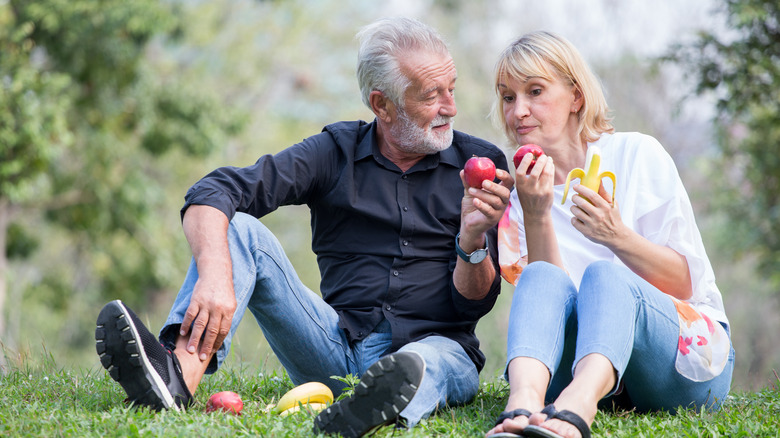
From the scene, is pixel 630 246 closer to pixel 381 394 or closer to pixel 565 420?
pixel 565 420

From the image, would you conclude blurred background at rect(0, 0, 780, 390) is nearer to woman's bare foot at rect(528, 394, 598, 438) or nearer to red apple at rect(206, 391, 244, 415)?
red apple at rect(206, 391, 244, 415)

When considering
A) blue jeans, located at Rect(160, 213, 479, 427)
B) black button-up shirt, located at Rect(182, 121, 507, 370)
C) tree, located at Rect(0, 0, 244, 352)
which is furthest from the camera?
tree, located at Rect(0, 0, 244, 352)

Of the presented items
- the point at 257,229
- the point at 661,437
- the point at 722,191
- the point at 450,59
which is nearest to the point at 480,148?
the point at 450,59

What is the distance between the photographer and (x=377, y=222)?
323 cm

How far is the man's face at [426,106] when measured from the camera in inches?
128

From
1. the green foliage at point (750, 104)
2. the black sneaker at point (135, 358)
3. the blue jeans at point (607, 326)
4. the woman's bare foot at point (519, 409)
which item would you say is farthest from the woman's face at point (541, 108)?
the green foliage at point (750, 104)

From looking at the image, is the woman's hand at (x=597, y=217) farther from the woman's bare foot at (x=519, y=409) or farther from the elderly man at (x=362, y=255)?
the woman's bare foot at (x=519, y=409)

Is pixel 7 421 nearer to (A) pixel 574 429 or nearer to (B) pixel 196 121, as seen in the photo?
(A) pixel 574 429

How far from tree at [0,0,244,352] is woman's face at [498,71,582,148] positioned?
6.66 meters

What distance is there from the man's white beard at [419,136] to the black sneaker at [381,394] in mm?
1256

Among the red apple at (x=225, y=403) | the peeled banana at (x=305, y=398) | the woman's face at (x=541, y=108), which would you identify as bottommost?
the red apple at (x=225, y=403)

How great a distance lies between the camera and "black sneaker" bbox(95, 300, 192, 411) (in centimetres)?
237

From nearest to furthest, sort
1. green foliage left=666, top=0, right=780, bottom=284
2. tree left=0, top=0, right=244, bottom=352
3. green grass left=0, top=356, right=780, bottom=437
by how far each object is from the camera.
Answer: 1. green grass left=0, top=356, right=780, bottom=437
2. green foliage left=666, top=0, right=780, bottom=284
3. tree left=0, top=0, right=244, bottom=352

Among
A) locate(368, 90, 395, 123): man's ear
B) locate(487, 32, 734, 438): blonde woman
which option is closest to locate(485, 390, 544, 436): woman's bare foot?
locate(487, 32, 734, 438): blonde woman
